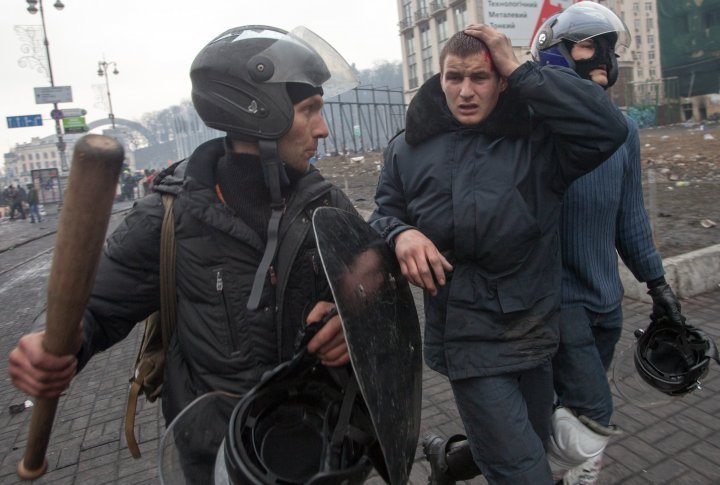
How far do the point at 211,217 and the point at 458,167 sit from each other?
905 millimetres

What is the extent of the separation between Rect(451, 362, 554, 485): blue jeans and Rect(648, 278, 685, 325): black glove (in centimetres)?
74

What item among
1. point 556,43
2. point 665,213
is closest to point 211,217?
point 556,43

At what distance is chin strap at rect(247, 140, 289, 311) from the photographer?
155 cm

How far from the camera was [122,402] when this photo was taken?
15.1 ft

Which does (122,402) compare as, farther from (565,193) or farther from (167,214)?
(565,193)

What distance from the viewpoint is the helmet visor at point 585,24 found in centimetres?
238

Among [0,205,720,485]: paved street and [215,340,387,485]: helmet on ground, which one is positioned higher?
[215,340,387,485]: helmet on ground

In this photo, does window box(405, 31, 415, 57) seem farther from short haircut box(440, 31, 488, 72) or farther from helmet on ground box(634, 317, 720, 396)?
short haircut box(440, 31, 488, 72)

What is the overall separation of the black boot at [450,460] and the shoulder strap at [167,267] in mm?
1442

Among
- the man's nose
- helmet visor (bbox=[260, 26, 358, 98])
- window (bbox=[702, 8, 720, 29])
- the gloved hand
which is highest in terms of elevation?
window (bbox=[702, 8, 720, 29])

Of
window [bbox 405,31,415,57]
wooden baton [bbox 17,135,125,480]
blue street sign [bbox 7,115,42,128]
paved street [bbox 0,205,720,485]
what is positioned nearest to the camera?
wooden baton [bbox 17,135,125,480]

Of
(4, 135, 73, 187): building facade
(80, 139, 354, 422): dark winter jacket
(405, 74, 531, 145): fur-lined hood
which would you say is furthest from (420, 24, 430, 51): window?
(4, 135, 73, 187): building facade

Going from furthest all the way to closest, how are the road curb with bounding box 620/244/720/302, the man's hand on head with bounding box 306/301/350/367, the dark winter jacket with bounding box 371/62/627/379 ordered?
the road curb with bounding box 620/244/720/302 → the dark winter jacket with bounding box 371/62/627/379 → the man's hand on head with bounding box 306/301/350/367

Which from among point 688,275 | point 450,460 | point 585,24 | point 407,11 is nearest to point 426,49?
point 407,11
